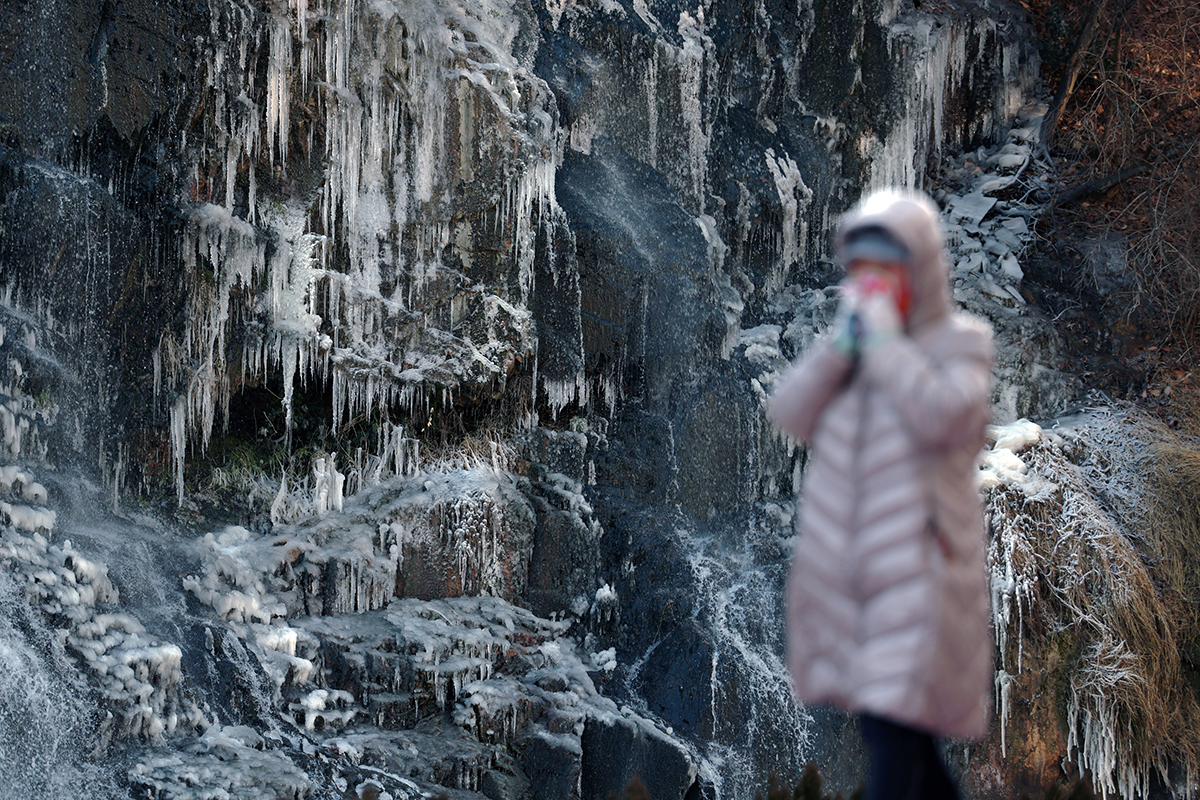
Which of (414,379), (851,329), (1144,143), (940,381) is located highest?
(1144,143)

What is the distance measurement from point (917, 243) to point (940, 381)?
1.13 feet

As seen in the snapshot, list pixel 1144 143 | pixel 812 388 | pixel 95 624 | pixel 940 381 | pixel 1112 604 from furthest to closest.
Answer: pixel 1144 143, pixel 1112 604, pixel 95 624, pixel 812 388, pixel 940 381

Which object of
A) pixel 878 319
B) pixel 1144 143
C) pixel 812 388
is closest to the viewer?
pixel 878 319

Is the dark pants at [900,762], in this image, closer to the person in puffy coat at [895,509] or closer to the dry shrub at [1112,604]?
the person in puffy coat at [895,509]

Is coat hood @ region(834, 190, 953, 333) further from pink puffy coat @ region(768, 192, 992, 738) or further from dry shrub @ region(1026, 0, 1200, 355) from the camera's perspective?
dry shrub @ region(1026, 0, 1200, 355)

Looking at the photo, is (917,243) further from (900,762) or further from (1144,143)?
(1144,143)

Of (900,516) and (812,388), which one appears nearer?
(900,516)

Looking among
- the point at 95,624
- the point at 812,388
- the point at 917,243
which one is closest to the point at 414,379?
the point at 95,624

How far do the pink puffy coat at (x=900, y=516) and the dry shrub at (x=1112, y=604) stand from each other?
253 inches

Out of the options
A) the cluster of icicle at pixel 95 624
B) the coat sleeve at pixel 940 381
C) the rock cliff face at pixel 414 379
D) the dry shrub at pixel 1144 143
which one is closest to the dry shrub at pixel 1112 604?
the rock cliff face at pixel 414 379

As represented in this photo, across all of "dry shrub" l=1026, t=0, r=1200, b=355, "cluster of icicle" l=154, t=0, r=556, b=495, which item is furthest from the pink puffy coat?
"dry shrub" l=1026, t=0, r=1200, b=355

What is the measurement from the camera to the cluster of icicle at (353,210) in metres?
8.38

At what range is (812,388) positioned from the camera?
2.47 meters

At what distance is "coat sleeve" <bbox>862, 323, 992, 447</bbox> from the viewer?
7.34ft
